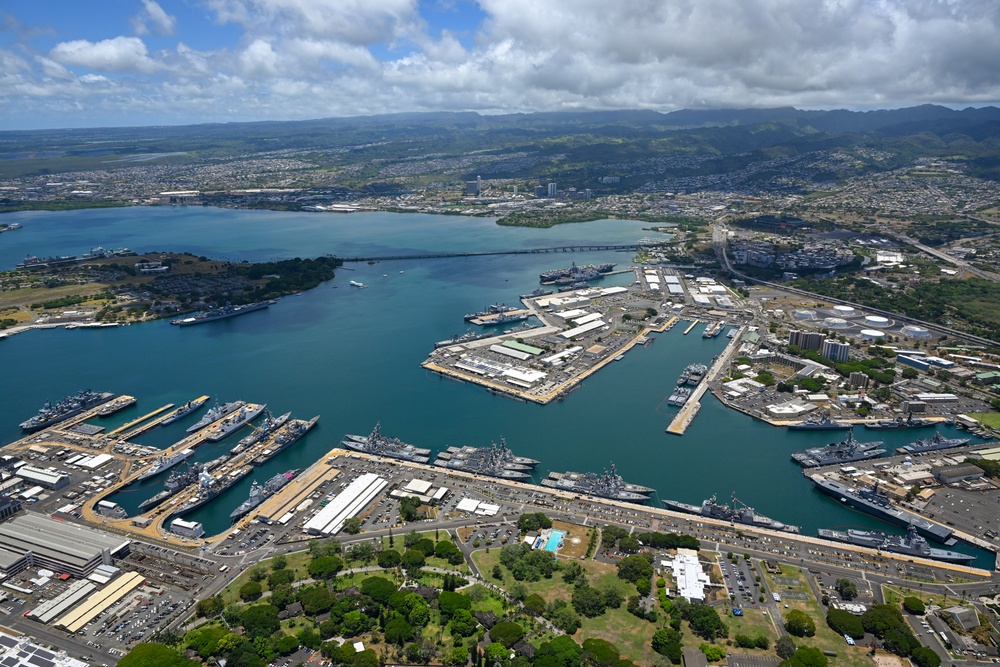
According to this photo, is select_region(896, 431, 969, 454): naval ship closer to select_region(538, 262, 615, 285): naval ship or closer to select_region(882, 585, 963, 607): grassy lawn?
select_region(882, 585, 963, 607): grassy lawn

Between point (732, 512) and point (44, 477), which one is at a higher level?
point (44, 477)

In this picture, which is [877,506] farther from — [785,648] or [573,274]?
[573,274]

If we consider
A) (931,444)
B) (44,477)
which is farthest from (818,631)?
(44,477)

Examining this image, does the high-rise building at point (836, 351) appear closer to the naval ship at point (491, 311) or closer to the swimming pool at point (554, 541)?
the naval ship at point (491, 311)

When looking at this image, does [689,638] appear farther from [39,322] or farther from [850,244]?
[850,244]

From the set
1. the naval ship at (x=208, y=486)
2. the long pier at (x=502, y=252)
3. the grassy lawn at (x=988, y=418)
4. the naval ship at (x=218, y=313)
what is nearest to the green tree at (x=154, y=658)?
the naval ship at (x=208, y=486)

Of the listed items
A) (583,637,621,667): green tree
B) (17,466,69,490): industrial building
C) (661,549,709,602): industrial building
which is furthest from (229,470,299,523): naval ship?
(661,549,709,602): industrial building
